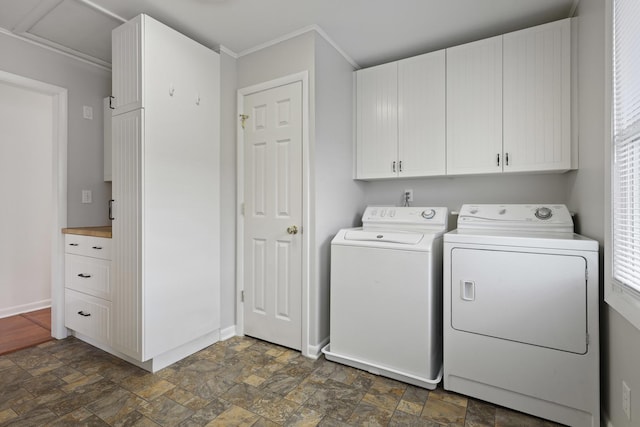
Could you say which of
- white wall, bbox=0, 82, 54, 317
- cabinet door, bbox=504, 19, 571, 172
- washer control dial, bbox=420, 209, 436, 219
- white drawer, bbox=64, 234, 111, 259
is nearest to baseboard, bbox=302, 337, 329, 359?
washer control dial, bbox=420, 209, 436, 219

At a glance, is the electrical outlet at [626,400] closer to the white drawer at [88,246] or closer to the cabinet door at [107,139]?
the white drawer at [88,246]

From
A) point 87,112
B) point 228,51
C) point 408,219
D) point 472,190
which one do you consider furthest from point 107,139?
point 472,190

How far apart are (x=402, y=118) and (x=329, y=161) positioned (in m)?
0.73

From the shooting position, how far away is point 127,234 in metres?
2.06

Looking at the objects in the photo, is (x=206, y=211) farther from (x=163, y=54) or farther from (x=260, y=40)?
(x=260, y=40)

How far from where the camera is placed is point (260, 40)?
2.45 meters

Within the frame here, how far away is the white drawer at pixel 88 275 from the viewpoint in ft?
7.39

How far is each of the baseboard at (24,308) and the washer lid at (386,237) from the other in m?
3.56

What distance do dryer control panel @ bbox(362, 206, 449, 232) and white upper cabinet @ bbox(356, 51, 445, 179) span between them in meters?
0.31

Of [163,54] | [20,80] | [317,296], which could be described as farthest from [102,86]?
[317,296]

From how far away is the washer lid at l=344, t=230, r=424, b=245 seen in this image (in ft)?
6.56

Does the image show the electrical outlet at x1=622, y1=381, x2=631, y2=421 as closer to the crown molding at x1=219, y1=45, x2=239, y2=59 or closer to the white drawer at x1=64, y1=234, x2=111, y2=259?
the white drawer at x1=64, y1=234, x2=111, y2=259

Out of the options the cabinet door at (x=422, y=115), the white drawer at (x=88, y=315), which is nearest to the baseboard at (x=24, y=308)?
the white drawer at (x=88, y=315)

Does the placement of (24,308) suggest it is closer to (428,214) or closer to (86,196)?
(86,196)
